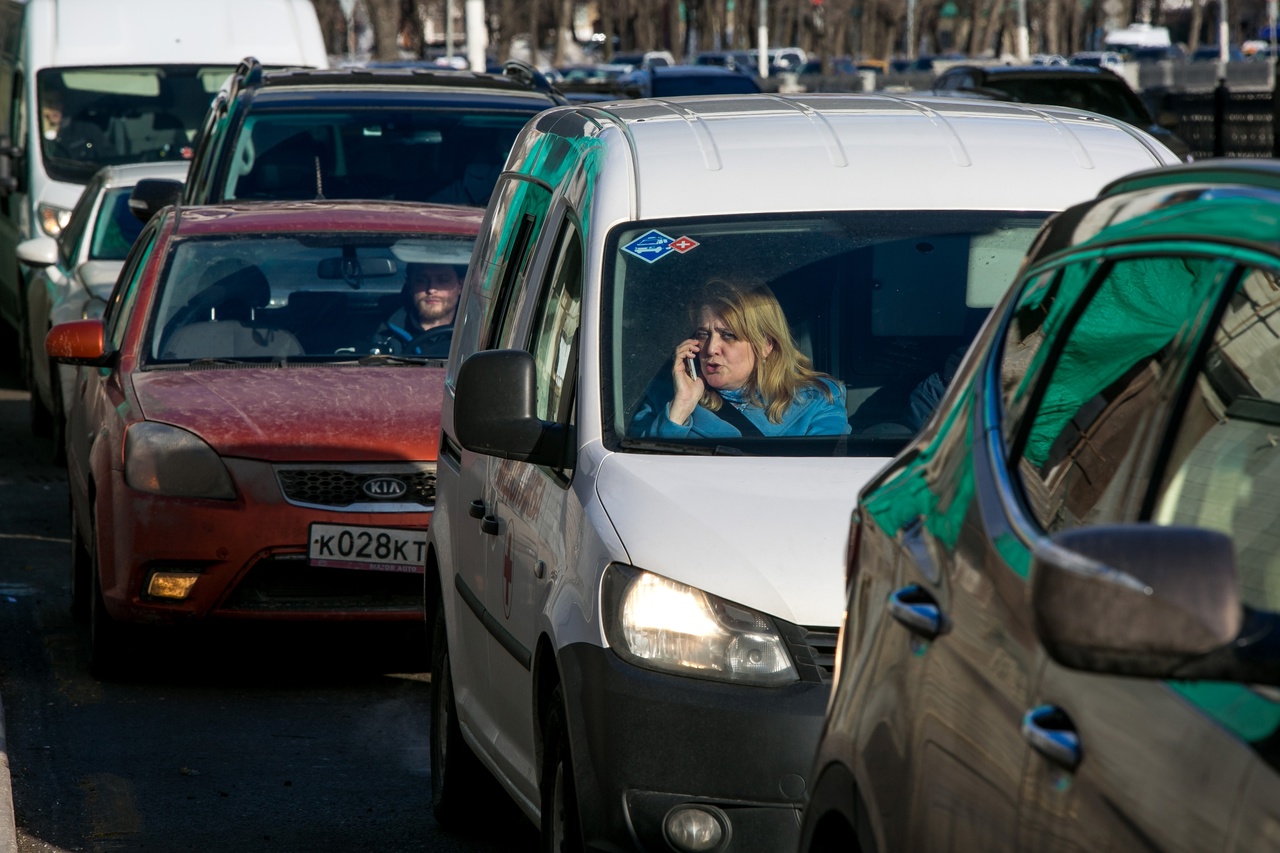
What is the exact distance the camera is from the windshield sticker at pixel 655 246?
4.85m

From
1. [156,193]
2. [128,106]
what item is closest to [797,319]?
[156,193]

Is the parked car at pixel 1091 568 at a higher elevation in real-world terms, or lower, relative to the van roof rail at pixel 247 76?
higher

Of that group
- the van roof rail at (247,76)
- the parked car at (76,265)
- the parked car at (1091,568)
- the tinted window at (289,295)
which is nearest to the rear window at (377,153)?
the van roof rail at (247,76)

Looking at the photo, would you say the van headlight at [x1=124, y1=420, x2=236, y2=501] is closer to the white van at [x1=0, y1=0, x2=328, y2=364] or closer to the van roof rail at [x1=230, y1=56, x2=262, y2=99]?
the van roof rail at [x1=230, y1=56, x2=262, y2=99]

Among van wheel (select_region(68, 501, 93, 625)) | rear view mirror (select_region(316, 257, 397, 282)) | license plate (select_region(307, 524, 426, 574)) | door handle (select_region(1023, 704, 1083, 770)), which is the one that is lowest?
van wheel (select_region(68, 501, 93, 625))

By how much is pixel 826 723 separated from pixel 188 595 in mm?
4381

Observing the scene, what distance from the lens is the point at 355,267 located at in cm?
848

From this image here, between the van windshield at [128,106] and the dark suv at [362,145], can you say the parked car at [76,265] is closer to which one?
the dark suv at [362,145]

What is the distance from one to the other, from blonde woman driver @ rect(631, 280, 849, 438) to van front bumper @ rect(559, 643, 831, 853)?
0.88 meters

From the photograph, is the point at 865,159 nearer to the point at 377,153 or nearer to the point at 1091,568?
the point at 1091,568

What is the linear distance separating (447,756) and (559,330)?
1.33m

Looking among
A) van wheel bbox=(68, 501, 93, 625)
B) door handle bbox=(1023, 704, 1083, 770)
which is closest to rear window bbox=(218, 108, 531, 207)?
van wheel bbox=(68, 501, 93, 625)

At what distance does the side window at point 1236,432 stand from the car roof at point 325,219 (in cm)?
599

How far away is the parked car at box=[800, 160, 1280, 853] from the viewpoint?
77.2 inches
